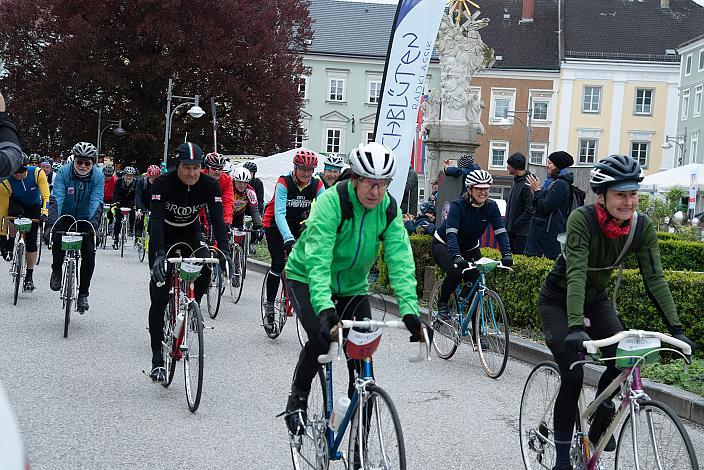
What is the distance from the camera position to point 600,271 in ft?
17.6

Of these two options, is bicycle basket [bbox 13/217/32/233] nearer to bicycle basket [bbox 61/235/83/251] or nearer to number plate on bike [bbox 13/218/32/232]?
number plate on bike [bbox 13/218/32/232]

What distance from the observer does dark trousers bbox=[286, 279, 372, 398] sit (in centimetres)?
524

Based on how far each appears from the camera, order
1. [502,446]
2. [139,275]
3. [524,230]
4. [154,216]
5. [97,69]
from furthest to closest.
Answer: [97,69] → [139,275] → [524,230] → [154,216] → [502,446]

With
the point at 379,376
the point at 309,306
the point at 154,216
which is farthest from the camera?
the point at 379,376

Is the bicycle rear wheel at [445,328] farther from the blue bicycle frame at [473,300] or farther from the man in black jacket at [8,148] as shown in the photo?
the man in black jacket at [8,148]

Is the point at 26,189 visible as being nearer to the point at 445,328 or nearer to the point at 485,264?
the point at 445,328

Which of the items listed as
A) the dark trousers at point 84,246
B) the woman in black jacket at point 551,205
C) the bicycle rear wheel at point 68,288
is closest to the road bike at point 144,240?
the dark trousers at point 84,246

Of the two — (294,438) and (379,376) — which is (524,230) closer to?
(379,376)

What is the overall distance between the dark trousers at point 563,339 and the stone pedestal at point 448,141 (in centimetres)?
1995

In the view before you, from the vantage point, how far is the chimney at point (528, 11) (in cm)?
7581

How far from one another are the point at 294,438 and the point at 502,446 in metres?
1.99

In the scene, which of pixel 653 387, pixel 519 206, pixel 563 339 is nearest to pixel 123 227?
pixel 519 206

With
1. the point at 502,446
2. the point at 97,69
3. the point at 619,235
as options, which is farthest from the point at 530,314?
the point at 97,69

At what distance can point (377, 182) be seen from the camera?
4.97 m
